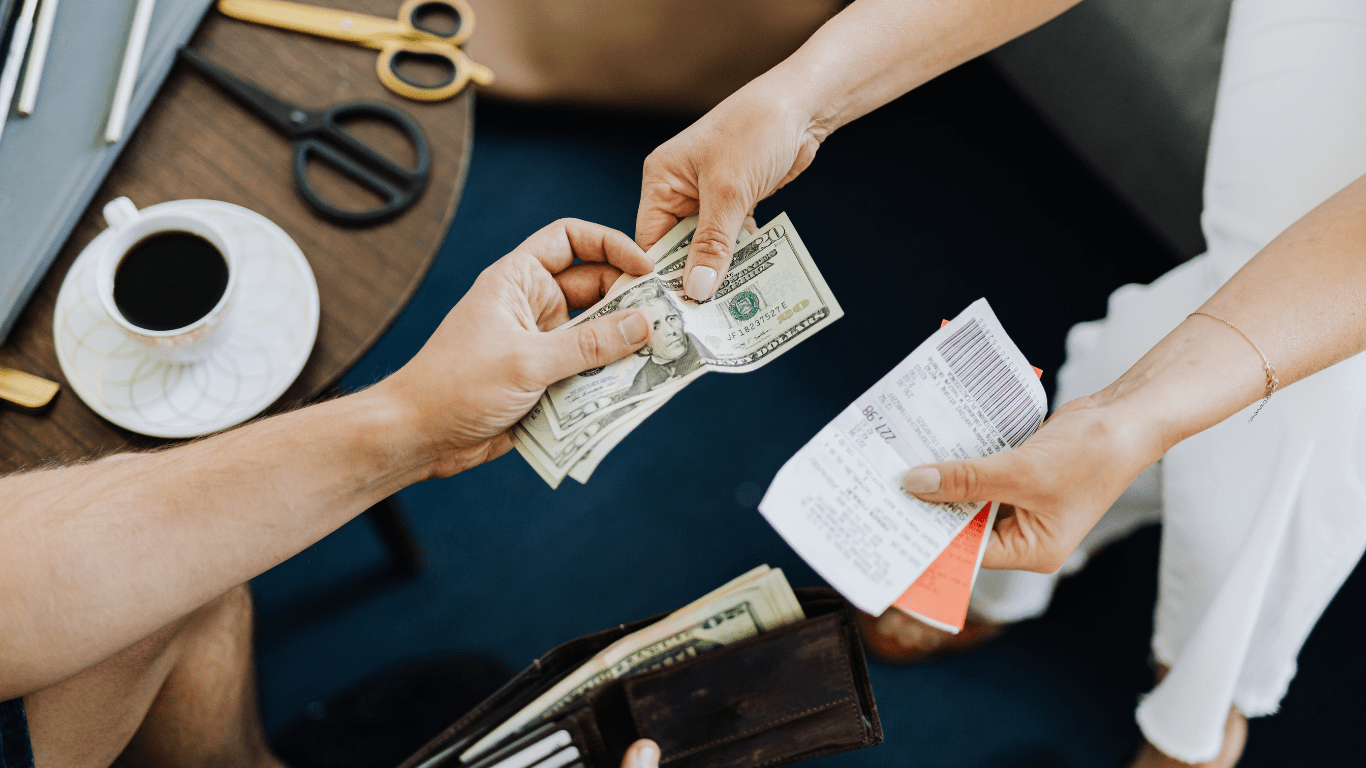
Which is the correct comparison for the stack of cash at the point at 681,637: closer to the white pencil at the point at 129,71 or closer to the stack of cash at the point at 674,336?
the stack of cash at the point at 674,336

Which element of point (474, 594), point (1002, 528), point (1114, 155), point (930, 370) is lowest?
point (474, 594)

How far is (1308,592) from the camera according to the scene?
3.28 feet

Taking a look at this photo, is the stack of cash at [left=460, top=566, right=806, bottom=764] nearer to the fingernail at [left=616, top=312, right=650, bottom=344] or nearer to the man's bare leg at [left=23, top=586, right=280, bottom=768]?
the fingernail at [left=616, top=312, right=650, bottom=344]

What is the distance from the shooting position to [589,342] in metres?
0.85

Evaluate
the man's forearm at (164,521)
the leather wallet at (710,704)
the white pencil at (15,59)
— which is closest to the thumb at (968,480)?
the leather wallet at (710,704)

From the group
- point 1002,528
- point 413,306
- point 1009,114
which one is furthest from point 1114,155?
point 413,306

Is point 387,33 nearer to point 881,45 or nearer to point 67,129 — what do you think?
Result: point 67,129

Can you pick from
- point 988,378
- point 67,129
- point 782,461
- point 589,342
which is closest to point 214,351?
point 67,129

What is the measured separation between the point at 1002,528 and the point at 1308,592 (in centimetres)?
47

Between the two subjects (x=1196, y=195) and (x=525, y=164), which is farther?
(x=525, y=164)

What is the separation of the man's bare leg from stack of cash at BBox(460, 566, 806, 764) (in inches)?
16.8

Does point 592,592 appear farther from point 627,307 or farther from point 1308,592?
point 1308,592

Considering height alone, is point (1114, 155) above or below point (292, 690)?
above

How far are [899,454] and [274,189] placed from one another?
0.84m
